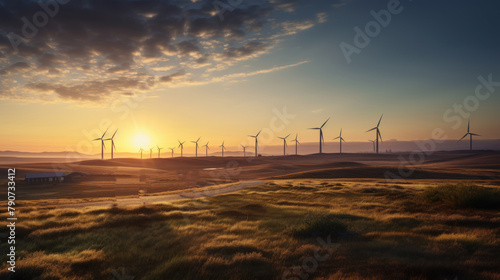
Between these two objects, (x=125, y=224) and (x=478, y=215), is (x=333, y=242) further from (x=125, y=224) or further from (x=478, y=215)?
(x=125, y=224)

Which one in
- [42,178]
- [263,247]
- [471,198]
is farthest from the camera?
[42,178]

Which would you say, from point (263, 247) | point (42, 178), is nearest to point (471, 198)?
point (263, 247)

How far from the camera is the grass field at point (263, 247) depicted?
9.95 metres

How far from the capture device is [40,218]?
21953 mm

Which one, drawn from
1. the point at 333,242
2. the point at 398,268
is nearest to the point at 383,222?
the point at 333,242

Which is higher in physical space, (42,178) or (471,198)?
(471,198)

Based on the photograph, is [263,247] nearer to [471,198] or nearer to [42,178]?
[471,198]

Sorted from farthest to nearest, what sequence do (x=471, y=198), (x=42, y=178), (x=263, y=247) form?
1. (x=42, y=178)
2. (x=471, y=198)
3. (x=263, y=247)

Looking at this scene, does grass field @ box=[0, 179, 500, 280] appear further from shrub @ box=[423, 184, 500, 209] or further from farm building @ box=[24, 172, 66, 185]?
farm building @ box=[24, 172, 66, 185]

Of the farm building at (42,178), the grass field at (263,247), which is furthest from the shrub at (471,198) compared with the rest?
the farm building at (42,178)

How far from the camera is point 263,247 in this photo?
1296 cm

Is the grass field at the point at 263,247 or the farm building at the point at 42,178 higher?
the grass field at the point at 263,247

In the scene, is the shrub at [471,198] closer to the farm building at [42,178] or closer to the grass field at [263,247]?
the grass field at [263,247]

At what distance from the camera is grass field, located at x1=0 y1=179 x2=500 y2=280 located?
995cm
